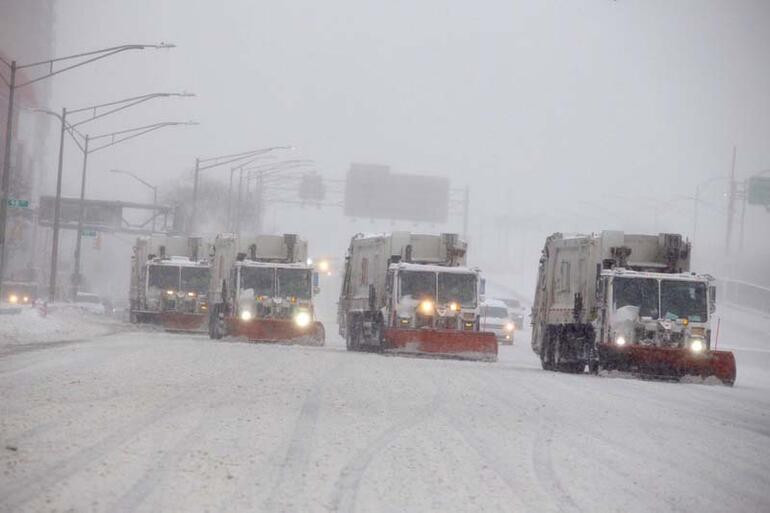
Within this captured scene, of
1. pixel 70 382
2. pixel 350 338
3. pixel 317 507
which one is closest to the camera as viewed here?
pixel 317 507

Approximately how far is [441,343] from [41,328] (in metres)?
13.6

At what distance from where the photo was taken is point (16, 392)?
65.5ft

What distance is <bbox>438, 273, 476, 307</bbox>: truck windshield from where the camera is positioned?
128ft

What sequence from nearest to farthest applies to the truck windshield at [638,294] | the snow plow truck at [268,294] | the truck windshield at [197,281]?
the truck windshield at [638,294]
the snow plow truck at [268,294]
the truck windshield at [197,281]

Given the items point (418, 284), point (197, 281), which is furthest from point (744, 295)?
point (418, 284)

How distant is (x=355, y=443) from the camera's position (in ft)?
50.8

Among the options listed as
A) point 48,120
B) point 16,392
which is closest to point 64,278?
point 48,120

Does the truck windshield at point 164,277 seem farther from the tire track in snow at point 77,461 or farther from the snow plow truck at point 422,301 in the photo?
the tire track in snow at point 77,461

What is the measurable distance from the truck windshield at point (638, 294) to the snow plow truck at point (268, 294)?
12.7 m

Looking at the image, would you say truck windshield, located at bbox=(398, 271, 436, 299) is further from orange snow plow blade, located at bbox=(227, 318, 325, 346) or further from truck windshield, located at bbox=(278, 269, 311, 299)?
truck windshield, located at bbox=(278, 269, 311, 299)

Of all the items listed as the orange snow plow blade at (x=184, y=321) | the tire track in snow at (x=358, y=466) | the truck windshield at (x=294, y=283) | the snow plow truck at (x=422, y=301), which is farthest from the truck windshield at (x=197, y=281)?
the tire track in snow at (x=358, y=466)

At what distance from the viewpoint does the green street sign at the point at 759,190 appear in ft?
301

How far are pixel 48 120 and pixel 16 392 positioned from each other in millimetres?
164017

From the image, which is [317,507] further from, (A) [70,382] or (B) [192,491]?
(A) [70,382]
